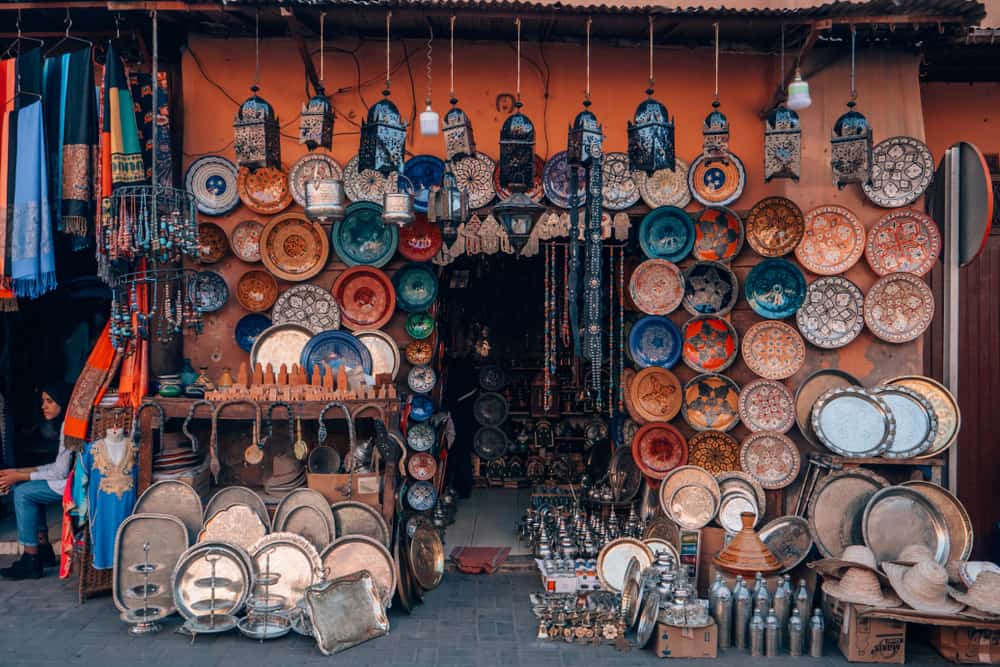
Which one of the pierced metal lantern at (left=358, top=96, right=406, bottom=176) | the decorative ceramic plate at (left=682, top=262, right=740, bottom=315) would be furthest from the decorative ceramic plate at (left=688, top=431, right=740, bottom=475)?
the pierced metal lantern at (left=358, top=96, right=406, bottom=176)

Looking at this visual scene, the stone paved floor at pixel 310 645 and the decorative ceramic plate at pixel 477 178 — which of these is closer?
the stone paved floor at pixel 310 645

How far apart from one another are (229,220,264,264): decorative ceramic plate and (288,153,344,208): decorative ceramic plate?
377 mm

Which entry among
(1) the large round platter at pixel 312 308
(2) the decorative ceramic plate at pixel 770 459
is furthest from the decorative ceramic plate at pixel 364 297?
(2) the decorative ceramic plate at pixel 770 459

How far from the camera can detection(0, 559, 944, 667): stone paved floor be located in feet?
14.2

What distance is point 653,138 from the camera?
4941 millimetres

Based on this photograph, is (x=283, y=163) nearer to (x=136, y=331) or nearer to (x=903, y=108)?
(x=136, y=331)

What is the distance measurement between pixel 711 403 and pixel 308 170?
11.1 ft

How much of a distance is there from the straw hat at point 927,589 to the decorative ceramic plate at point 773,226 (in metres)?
2.31

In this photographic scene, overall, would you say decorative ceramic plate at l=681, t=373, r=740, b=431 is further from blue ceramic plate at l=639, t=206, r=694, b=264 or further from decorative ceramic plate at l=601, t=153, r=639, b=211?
decorative ceramic plate at l=601, t=153, r=639, b=211

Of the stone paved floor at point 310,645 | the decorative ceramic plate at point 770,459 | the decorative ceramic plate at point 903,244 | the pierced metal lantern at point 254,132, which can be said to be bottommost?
the stone paved floor at point 310,645

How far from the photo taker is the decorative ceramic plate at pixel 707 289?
5840mm

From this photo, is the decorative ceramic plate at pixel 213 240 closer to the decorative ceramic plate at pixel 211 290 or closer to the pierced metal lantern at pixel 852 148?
the decorative ceramic plate at pixel 211 290

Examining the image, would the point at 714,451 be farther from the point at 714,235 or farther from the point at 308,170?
the point at 308,170

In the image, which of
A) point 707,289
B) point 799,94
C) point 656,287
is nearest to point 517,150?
point 656,287
